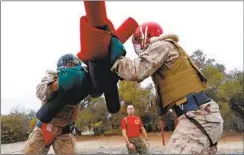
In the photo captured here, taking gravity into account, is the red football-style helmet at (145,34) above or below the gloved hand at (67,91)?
above

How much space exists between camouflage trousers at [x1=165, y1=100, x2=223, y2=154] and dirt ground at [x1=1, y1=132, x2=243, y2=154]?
9.90 meters

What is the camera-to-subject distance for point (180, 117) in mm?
3227

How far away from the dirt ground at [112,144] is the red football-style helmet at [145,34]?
9770 mm

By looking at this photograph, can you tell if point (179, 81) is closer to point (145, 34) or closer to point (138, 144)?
point (145, 34)

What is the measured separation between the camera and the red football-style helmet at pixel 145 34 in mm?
3645

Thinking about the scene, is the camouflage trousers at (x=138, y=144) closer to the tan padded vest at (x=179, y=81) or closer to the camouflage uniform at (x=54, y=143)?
the camouflage uniform at (x=54, y=143)

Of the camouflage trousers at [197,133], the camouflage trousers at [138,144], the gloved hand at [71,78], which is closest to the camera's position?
the camouflage trousers at [197,133]

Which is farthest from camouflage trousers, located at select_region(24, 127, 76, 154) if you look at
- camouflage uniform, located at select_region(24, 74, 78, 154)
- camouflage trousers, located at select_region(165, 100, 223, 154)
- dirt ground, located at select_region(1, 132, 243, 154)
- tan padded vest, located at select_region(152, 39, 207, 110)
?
dirt ground, located at select_region(1, 132, 243, 154)

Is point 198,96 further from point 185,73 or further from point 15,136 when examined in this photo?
point 15,136

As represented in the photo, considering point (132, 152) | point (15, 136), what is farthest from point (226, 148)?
point (15, 136)

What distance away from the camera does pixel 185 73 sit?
10.8 feet

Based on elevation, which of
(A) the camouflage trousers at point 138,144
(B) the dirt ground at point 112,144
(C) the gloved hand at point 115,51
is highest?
(C) the gloved hand at point 115,51

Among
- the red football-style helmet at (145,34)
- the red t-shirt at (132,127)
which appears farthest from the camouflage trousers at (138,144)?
the red football-style helmet at (145,34)

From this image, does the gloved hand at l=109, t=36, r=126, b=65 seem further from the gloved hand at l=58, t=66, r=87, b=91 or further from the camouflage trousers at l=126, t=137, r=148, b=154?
the camouflage trousers at l=126, t=137, r=148, b=154
